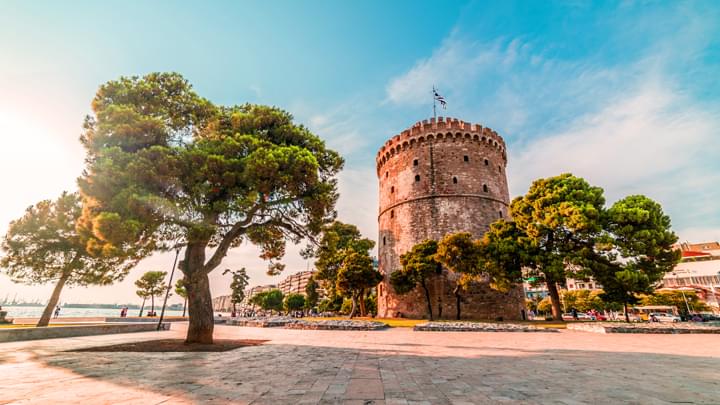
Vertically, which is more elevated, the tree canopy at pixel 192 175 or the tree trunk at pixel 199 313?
the tree canopy at pixel 192 175

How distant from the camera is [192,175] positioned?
10.3 metres

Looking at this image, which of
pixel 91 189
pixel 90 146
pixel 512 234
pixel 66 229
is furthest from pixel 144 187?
pixel 512 234

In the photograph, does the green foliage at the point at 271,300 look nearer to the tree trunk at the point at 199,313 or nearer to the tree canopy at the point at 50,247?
the tree canopy at the point at 50,247

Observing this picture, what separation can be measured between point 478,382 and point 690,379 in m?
3.79

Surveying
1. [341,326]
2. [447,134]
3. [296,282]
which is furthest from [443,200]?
[296,282]

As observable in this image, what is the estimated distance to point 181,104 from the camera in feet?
38.0

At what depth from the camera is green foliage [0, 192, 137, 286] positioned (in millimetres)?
16797

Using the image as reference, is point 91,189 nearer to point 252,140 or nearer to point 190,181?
point 190,181

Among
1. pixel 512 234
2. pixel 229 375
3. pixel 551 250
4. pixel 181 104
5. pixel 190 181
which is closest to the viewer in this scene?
pixel 229 375

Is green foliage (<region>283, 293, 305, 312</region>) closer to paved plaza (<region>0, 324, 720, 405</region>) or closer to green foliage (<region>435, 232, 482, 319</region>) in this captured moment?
green foliage (<region>435, 232, 482, 319</region>)

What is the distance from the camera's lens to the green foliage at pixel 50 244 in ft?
55.1

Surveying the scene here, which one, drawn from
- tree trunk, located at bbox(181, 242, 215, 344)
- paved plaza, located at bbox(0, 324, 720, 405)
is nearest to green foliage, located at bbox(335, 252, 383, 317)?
tree trunk, located at bbox(181, 242, 215, 344)

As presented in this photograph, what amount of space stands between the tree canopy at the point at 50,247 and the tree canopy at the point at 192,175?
364 inches

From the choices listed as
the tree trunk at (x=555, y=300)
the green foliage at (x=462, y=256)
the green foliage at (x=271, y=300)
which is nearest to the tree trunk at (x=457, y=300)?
the green foliage at (x=462, y=256)
